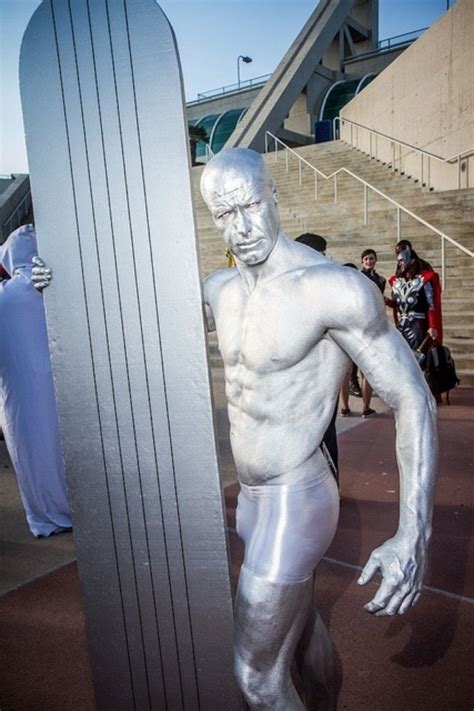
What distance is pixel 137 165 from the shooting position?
4.82 feet

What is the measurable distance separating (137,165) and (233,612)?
118 centimetres

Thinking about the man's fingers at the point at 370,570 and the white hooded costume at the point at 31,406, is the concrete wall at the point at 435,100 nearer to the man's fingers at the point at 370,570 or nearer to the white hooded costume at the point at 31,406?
the white hooded costume at the point at 31,406

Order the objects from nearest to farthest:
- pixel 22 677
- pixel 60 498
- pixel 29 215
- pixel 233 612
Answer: pixel 233 612 < pixel 22 677 < pixel 60 498 < pixel 29 215

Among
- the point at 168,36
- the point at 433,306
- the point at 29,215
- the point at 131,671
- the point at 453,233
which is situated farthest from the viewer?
the point at 29,215

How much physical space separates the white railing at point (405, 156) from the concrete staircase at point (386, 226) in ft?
1.73

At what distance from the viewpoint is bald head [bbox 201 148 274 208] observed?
1.42 meters

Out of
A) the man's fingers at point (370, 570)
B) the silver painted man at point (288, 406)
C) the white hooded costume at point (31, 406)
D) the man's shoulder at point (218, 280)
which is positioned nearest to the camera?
the man's fingers at point (370, 570)

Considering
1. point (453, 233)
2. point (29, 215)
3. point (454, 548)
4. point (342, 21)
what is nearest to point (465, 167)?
point (453, 233)

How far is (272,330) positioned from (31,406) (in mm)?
2558

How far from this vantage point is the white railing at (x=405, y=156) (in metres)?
12.3

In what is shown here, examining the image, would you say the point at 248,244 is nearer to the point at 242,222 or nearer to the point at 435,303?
the point at 242,222

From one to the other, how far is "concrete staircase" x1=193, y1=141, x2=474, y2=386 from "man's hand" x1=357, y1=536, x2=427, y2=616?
603cm

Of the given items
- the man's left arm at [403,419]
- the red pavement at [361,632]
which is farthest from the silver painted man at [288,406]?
the red pavement at [361,632]

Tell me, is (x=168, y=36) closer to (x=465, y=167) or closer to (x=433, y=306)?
(x=433, y=306)
